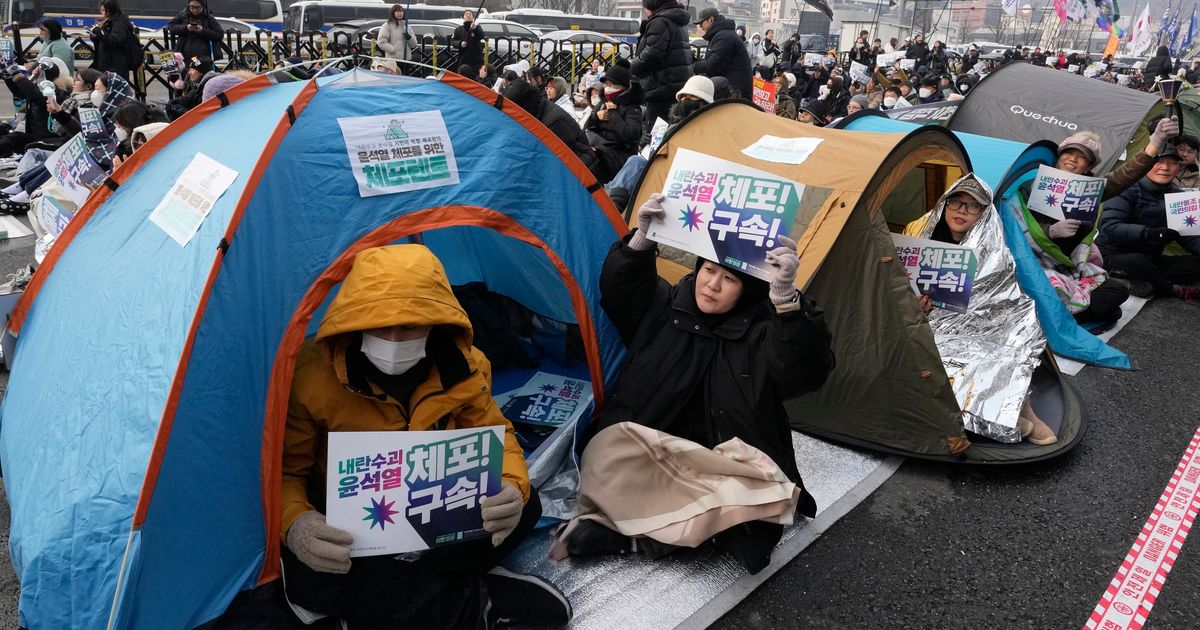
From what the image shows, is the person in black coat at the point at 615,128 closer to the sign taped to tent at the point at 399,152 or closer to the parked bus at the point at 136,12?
the sign taped to tent at the point at 399,152

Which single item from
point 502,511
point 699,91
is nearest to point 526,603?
point 502,511

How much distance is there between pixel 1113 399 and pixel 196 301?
176 inches

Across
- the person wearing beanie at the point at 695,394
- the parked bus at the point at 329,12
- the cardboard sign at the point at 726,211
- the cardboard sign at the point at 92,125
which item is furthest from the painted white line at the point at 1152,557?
the parked bus at the point at 329,12

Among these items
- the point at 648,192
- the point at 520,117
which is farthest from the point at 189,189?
the point at 648,192

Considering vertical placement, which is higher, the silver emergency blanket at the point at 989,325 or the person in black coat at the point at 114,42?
the person in black coat at the point at 114,42

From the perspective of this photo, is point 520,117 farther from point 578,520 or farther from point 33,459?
point 33,459

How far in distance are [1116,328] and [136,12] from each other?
76.1ft

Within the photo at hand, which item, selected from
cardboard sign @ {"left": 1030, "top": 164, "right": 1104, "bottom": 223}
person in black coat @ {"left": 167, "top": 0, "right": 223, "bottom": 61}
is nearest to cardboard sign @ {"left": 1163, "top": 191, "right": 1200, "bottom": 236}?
cardboard sign @ {"left": 1030, "top": 164, "right": 1104, "bottom": 223}

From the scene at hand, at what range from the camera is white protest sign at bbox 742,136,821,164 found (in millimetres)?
3977

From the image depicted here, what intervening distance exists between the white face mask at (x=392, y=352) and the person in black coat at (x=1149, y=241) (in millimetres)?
5570

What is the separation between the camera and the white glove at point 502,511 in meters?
2.43

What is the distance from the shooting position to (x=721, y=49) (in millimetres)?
7762

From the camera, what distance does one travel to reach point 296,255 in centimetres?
254

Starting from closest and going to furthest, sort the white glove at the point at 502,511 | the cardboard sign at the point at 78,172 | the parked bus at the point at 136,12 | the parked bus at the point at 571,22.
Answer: the white glove at the point at 502,511 → the cardboard sign at the point at 78,172 → the parked bus at the point at 136,12 → the parked bus at the point at 571,22
